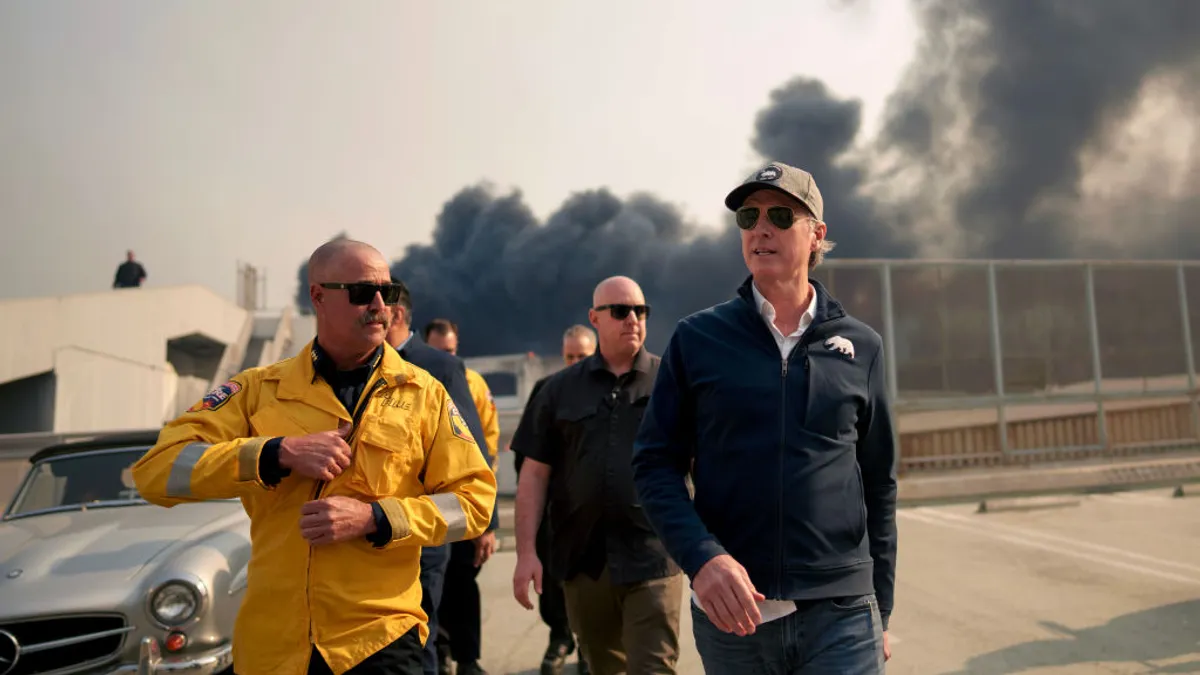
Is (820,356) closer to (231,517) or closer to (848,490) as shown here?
(848,490)

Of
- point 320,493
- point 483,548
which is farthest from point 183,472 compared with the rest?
point 483,548

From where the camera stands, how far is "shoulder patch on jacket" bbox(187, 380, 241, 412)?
6.60 ft

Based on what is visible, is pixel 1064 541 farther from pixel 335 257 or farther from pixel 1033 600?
pixel 335 257

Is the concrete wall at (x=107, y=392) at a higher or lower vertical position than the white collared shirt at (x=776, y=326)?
higher

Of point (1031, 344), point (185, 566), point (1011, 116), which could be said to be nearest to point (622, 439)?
point (185, 566)

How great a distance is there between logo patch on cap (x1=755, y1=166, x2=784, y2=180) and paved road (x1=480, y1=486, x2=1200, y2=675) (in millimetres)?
3024

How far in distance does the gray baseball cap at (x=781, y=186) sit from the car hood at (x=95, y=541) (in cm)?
297

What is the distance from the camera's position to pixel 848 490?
5.90ft

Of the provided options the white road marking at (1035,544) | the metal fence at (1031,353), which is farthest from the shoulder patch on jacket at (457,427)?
the metal fence at (1031,353)

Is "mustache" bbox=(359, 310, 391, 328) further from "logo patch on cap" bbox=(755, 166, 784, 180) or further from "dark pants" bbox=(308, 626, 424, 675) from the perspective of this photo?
"logo patch on cap" bbox=(755, 166, 784, 180)

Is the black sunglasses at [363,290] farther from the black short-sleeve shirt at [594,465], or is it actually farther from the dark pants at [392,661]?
the black short-sleeve shirt at [594,465]

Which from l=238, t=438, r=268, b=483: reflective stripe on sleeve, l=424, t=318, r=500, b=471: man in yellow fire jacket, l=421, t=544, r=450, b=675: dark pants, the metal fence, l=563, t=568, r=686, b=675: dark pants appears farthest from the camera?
the metal fence

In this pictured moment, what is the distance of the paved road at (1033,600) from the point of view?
4.05 metres

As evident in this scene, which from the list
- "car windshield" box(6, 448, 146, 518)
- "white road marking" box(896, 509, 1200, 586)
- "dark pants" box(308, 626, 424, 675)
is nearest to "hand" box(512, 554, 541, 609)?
"dark pants" box(308, 626, 424, 675)
